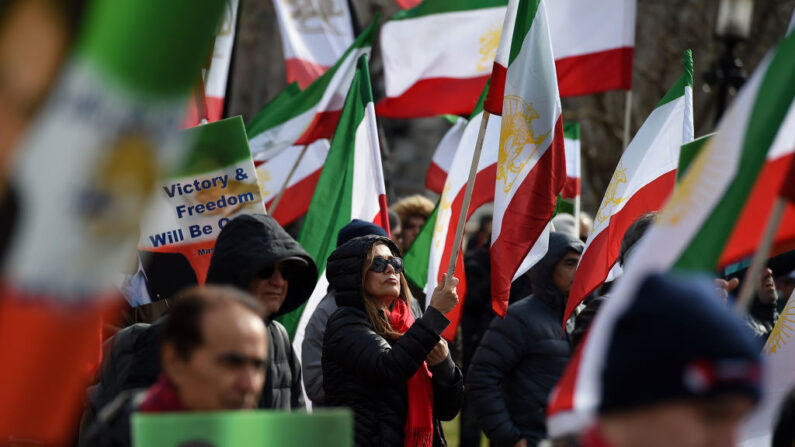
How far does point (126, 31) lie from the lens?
87.4 inches

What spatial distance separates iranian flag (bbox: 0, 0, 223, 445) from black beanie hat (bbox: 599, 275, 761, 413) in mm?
929

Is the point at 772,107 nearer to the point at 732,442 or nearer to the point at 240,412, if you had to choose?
the point at 732,442

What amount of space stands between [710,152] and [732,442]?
103 cm

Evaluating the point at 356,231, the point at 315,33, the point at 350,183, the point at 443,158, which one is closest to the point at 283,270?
the point at 356,231

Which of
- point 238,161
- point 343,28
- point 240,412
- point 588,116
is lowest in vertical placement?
point 588,116

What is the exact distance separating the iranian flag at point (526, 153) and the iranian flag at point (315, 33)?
4.25m

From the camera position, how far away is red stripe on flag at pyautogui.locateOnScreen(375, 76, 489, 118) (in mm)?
7828

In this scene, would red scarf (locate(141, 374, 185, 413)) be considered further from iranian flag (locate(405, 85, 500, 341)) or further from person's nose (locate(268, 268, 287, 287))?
iranian flag (locate(405, 85, 500, 341))

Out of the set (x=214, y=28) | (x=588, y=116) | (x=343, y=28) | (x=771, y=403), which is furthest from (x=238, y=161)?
(x=588, y=116)

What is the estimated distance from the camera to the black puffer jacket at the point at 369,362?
429 cm

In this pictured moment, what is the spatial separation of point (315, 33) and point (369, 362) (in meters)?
5.45

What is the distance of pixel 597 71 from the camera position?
6.96 meters

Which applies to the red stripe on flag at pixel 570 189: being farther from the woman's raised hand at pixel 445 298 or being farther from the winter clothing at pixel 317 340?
the woman's raised hand at pixel 445 298

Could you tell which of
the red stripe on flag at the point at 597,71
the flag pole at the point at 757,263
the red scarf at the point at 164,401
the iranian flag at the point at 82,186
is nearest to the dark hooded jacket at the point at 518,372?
the red stripe on flag at the point at 597,71
